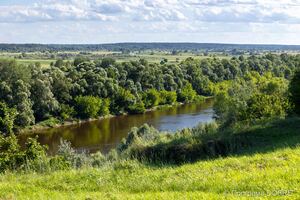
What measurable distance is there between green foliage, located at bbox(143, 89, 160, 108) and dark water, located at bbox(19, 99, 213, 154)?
87.5 inches

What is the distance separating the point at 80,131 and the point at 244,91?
78.4 ft

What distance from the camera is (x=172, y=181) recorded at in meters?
8.83

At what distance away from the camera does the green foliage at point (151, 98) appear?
81.4m

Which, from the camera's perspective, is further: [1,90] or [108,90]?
[108,90]

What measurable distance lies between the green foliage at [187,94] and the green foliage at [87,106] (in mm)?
22686

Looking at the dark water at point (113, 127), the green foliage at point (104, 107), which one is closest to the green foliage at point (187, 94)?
the dark water at point (113, 127)

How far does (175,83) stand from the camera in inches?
3570

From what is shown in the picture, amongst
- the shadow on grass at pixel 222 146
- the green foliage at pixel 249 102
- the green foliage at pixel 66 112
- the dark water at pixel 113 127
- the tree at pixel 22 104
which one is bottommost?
the dark water at pixel 113 127

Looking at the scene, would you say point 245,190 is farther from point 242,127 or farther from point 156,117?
point 156,117

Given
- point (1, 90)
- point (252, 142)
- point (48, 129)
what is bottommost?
point (48, 129)

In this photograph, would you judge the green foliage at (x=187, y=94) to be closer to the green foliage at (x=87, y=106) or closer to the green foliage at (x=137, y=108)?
the green foliage at (x=137, y=108)

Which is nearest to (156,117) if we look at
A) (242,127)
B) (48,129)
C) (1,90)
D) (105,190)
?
(48,129)

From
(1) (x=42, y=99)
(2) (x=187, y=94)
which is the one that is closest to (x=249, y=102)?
(1) (x=42, y=99)

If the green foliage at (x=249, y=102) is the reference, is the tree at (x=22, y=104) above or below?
below
